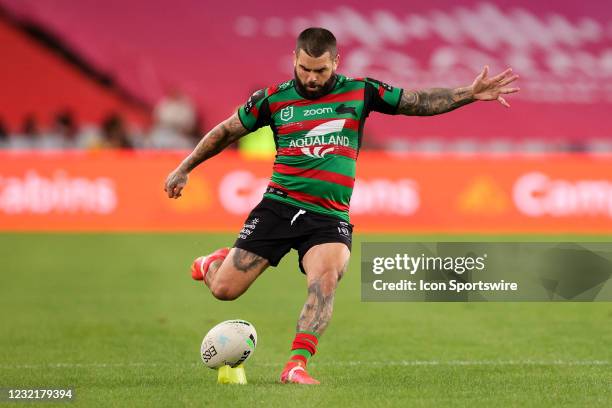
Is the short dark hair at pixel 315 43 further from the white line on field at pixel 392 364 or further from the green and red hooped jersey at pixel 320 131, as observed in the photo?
the white line on field at pixel 392 364

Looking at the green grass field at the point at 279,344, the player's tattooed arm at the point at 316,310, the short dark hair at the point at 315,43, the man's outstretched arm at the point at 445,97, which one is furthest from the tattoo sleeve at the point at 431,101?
the green grass field at the point at 279,344

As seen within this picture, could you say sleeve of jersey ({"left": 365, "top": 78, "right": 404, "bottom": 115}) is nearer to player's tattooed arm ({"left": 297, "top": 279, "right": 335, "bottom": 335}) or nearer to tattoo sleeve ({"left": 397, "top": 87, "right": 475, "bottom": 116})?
tattoo sleeve ({"left": 397, "top": 87, "right": 475, "bottom": 116})

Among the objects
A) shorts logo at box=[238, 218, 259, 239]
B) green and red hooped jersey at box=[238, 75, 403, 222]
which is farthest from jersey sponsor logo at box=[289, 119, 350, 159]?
shorts logo at box=[238, 218, 259, 239]

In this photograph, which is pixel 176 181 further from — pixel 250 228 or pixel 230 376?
pixel 230 376

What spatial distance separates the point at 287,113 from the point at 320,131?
0.84ft

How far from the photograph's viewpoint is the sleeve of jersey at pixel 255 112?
26.1 feet

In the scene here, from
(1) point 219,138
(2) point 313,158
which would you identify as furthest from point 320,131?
(1) point 219,138

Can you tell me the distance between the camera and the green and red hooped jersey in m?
7.79

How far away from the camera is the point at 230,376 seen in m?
7.54

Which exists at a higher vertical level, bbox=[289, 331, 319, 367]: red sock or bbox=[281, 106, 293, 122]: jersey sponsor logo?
bbox=[281, 106, 293, 122]: jersey sponsor logo

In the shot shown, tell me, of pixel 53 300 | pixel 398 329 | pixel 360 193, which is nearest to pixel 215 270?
pixel 398 329

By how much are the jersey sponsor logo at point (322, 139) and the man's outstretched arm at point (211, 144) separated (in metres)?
0.46

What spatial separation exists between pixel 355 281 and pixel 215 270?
279 inches

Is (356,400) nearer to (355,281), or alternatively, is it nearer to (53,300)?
(53,300)
